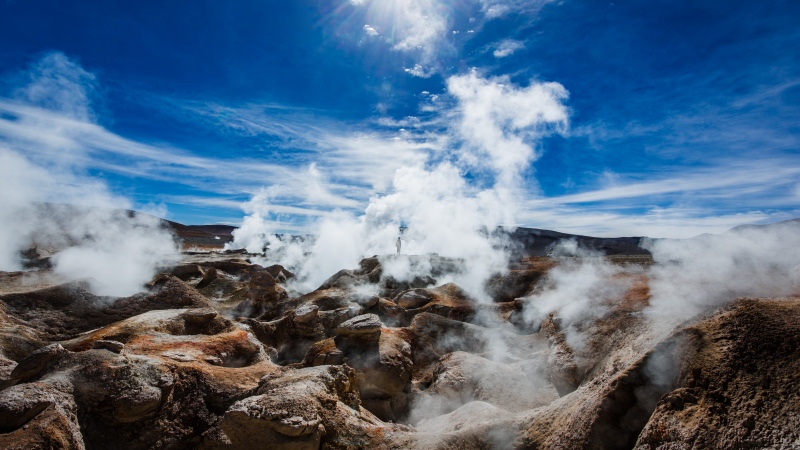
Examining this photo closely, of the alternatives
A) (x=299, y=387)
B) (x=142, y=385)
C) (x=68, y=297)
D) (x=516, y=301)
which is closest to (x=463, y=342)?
(x=516, y=301)

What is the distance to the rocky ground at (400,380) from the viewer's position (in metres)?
6.78

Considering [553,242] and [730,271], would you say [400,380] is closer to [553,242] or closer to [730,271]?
[730,271]

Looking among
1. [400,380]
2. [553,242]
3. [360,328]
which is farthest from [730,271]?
[553,242]

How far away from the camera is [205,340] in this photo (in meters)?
15.6

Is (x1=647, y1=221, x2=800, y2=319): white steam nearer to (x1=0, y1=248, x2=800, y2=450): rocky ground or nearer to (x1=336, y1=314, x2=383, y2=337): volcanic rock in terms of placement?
(x1=0, y1=248, x2=800, y2=450): rocky ground

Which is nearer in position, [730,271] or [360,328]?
[730,271]

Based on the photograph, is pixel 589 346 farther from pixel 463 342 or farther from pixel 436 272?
pixel 436 272

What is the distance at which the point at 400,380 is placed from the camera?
53.4 ft

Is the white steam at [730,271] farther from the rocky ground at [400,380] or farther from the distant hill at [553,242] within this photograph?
the distant hill at [553,242]

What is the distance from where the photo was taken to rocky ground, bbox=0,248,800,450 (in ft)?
22.2

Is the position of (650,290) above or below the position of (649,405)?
above

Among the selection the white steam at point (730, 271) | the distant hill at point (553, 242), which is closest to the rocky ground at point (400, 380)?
the white steam at point (730, 271)

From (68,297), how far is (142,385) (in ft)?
48.1

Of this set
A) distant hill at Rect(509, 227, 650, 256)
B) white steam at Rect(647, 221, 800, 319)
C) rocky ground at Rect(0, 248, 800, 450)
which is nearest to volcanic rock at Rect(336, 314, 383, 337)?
rocky ground at Rect(0, 248, 800, 450)
